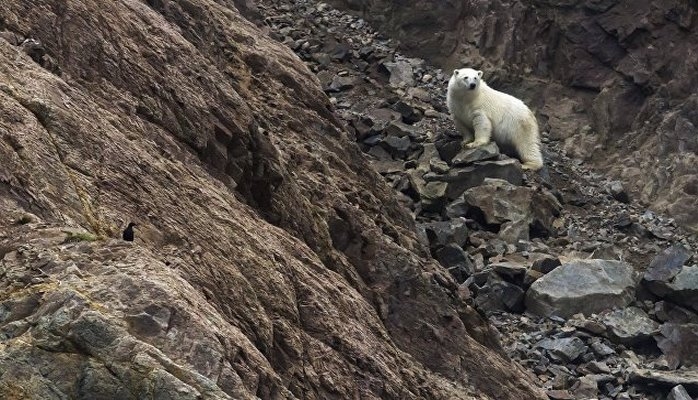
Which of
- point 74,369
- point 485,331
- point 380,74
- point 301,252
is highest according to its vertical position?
point 74,369

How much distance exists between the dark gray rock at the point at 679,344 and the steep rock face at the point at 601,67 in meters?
5.59

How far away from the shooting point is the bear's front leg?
2438cm

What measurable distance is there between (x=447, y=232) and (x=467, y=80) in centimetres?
411

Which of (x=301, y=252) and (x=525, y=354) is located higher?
(x=301, y=252)

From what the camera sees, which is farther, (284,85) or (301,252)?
(284,85)

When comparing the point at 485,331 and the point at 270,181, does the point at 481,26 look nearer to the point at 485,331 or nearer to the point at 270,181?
the point at 485,331

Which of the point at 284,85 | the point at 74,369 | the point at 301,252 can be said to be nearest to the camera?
the point at 74,369

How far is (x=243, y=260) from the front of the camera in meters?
8.80

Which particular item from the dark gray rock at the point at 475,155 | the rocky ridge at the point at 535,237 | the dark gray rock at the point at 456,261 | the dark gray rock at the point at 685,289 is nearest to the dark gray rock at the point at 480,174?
the rocky ridge at the point at 535,237

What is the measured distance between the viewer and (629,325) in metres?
19.6

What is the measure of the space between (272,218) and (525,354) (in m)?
8.50

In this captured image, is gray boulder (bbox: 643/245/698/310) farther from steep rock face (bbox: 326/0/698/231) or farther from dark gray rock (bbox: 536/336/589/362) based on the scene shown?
steep rock face (bbox: 326/0/698/231)

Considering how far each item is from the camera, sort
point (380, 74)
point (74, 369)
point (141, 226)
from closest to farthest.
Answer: point (74, 369) < point (141, 226) < point (380, 74)

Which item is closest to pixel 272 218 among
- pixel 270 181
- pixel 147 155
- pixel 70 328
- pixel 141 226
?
pixel 270 181
